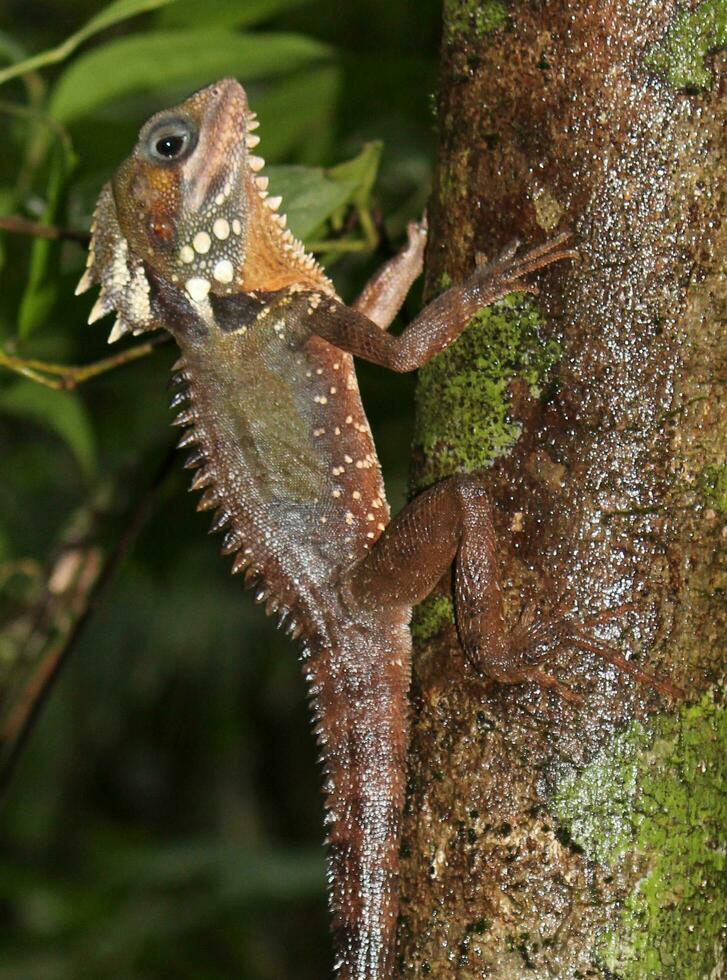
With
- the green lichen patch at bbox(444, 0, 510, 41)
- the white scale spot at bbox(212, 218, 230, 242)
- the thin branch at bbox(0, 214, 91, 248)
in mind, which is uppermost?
the thin branch at bbox(0, 214, 91, 248)

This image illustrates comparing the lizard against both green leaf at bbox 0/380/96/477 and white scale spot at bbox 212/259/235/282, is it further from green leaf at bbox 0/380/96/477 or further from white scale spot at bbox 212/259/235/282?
green leaf at bbox 0/380/96/477

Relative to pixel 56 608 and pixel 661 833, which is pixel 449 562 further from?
pixel 56 608

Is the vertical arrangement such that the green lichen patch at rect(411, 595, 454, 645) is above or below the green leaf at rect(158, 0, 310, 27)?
below

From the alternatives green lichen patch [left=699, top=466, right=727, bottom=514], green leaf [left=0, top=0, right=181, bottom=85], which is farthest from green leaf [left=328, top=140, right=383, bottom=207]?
green lichen patch [left=699, top=466, right=727, bottom=514]

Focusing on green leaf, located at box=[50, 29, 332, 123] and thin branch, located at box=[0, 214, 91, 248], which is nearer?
thin branch, located at box=[0, 214, 91, 248]

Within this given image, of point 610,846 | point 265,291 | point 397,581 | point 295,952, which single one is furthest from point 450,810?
point 295,952

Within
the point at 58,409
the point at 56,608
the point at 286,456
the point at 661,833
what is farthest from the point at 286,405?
the point at 56,608

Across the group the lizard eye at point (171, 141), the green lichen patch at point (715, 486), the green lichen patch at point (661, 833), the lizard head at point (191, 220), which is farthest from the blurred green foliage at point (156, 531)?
the green lichen patch at point (661, 833)
